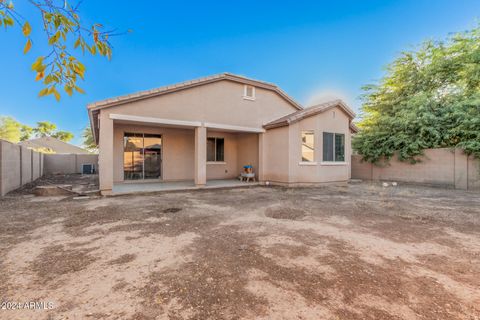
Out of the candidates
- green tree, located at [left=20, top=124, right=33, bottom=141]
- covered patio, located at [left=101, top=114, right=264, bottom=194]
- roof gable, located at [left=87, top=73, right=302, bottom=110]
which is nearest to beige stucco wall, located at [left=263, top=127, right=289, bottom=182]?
covered patio, located at [left=101, top=114, right=264, bottom=194]

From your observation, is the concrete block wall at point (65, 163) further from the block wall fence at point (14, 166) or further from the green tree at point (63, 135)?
the green tree at point (63, 135)

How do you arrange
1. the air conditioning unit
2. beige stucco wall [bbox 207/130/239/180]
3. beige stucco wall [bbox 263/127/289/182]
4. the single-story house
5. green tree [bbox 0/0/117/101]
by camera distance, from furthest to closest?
the air conditioning unit < beige stucco wall [bbox 207/130/239/180] < beige stucco wall [bbox 263/127/289/182] < the single-story house < green tree [bbox 0/0/117/101]

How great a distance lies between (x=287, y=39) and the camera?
47.9 ft

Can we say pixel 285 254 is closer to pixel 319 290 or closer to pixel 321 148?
pixel 319 290

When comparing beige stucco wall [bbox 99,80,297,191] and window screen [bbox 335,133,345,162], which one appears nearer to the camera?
beige stucco wall [bbox 99,80,297,191]

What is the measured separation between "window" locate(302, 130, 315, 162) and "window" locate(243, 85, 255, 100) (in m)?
3.36

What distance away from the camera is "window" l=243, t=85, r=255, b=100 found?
36.3 feet

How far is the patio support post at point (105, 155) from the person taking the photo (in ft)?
25.3

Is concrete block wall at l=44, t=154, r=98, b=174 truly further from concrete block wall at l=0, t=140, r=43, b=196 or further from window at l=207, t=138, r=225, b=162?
window at l=207, t=138, r=225, b=162

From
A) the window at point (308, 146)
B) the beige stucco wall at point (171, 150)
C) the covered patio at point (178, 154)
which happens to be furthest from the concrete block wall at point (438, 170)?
the beige stucco wall at point (171, 150)

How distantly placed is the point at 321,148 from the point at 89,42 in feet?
34.2

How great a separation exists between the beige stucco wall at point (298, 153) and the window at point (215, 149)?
9.31 feet

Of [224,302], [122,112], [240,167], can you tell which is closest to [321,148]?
[240,167]

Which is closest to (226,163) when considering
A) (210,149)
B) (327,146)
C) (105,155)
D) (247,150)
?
(210,149)
